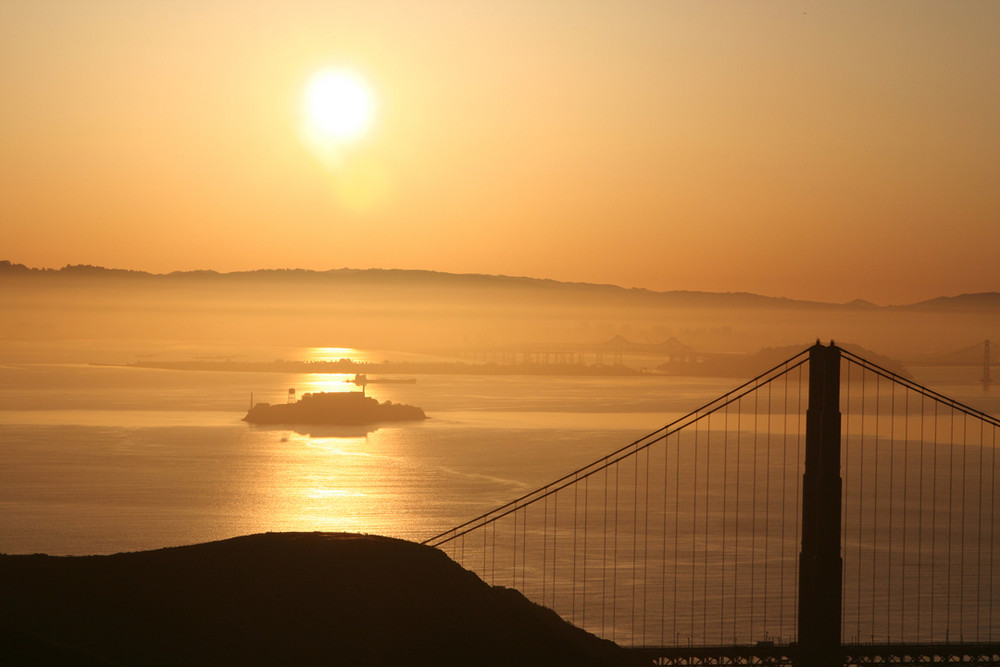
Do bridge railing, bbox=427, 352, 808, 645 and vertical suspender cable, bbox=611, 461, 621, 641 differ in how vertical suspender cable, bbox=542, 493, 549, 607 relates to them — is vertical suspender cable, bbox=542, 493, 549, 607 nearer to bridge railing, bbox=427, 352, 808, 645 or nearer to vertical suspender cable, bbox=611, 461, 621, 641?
bridge railing, bbox=427, 352, 808, 645

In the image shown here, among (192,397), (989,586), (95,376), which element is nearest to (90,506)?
(989,586)

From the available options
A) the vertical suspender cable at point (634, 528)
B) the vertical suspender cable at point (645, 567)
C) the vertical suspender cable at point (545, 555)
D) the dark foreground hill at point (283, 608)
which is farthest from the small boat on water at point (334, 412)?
the dark foreground hill at point (283, 608)

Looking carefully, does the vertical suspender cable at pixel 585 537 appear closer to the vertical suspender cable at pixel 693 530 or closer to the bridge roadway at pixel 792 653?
the vertical suspender cable at pixel 693 530

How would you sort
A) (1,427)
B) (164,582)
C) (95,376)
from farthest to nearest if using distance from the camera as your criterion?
(95,376)
(1,427)
(164,582)

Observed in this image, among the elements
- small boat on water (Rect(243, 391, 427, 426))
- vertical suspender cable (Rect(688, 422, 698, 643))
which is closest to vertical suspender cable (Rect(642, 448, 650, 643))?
vertical suspender cable (Rect(688, 422, 698, 643))

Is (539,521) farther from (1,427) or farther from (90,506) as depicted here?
(1,427)
